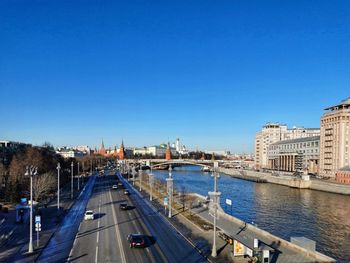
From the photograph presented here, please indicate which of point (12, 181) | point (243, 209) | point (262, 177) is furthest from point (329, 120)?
point (12, 181)

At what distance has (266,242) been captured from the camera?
2962cm

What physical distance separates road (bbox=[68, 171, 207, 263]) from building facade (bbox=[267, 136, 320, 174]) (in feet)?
282

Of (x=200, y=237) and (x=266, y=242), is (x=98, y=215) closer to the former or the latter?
(x=200, y=237)

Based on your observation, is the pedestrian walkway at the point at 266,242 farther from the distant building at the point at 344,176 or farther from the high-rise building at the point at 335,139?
the high-rise building at the point at 335,139

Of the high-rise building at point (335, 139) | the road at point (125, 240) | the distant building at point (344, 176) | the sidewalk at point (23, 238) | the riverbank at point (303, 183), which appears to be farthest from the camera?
the high-rise building at point (335, 139)

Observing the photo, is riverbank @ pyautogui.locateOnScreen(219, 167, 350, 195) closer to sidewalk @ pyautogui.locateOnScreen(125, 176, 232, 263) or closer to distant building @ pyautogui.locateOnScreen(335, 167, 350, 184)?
distant building @ pyautogui.locateOnScreen(335, 167, 350, 184)

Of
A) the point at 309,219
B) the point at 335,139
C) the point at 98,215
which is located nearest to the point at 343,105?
the point at 335,139

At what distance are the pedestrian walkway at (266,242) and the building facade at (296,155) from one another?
276 feet

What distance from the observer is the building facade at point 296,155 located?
131750 mm

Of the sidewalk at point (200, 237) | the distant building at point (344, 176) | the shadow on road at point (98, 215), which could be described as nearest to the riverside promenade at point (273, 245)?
the sidewalk at point (200, 237)

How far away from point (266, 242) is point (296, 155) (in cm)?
12315

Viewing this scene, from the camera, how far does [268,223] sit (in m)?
47.4

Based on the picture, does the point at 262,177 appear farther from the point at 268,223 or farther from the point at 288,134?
the point at 268,223

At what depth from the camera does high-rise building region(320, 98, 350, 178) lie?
109188mm
